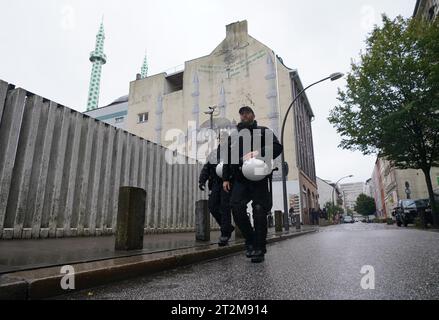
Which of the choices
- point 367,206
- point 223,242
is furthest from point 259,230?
point 367,206

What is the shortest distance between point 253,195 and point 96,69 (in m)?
78.2

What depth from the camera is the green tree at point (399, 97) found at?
14273mm

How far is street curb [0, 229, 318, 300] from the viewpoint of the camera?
72.3 inches

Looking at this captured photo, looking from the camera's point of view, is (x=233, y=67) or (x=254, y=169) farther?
(x=233, y=67)

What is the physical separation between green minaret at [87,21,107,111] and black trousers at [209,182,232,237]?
67198 mm

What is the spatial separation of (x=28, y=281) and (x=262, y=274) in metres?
1.87

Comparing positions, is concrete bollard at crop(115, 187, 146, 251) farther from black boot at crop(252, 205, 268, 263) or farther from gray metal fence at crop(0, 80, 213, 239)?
gray metal fence at crop(0, 80, 213, 239)

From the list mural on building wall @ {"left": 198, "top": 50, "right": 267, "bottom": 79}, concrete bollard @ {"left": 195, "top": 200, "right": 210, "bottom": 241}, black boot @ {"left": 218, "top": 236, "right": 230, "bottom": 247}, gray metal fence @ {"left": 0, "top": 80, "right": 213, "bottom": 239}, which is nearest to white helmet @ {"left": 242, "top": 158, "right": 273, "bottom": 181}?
black boot @ {"left": 218, "top": 236, "right": 230, "bottom": 247}

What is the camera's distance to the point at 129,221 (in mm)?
3824

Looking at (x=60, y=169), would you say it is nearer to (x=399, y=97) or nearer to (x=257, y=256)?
(x=257, y=256)

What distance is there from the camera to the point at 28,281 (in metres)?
1.90
